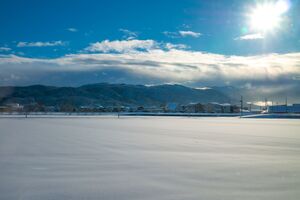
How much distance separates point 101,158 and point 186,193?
15.4 ft

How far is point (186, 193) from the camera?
583cm

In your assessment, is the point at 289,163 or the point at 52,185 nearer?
the point at 52,185

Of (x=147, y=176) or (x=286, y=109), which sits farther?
(x=286, y=109)

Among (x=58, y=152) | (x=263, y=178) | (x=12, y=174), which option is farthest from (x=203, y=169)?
(x=58, y=152)

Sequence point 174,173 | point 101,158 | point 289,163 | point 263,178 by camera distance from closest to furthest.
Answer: point 263,178 → point 174,173 → point 289,163 → point 101,158

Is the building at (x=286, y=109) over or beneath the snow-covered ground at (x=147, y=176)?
over

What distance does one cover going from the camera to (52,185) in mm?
6348

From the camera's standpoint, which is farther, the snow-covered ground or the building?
the building

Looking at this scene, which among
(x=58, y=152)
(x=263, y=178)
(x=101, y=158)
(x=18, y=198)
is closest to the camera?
(x=18, y=198)

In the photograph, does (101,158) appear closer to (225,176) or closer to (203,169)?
(203,169)

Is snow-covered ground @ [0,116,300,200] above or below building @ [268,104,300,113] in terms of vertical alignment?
below

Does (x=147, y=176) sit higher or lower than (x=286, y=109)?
Answer: lower

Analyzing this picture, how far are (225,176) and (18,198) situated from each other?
4.11m

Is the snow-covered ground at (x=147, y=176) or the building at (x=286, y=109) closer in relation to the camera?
the snow-covered ground at (x=147, y=176)
